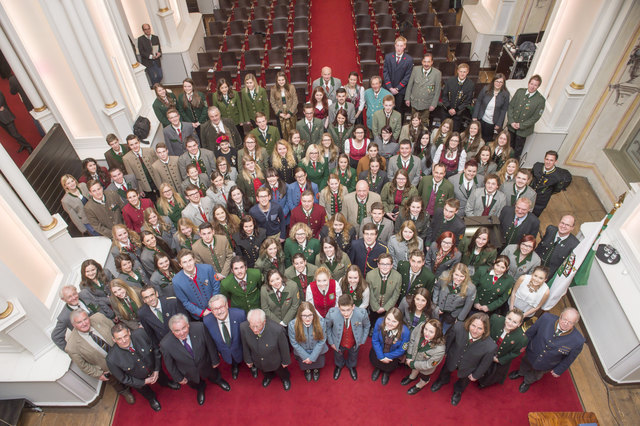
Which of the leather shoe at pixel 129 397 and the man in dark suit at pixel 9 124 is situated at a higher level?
the man in dark suit at pixel 9 124

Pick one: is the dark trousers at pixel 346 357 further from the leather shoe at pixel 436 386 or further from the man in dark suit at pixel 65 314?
the man in dark suit at pixel 65 314

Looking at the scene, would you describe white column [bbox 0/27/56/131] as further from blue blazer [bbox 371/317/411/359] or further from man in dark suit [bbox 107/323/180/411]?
blue blazer [bbox 371/317/411/359]

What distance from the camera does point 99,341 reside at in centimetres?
382

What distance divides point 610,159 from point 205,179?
5.84 meters

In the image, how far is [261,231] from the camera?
4582 millimetres

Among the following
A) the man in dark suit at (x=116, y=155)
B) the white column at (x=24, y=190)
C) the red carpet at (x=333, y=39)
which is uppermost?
the white column at (x=24, y=190)

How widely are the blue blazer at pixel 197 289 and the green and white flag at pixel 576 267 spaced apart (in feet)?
11.5

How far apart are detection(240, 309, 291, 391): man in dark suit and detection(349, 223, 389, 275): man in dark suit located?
1163mm

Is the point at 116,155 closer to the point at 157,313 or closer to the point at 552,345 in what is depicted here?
the point at 157,313

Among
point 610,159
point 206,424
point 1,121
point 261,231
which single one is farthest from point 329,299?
point 1,121

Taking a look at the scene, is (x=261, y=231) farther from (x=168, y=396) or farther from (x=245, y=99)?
(x=245, y=99)

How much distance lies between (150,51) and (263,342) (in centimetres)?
688

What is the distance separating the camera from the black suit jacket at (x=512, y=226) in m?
4.44

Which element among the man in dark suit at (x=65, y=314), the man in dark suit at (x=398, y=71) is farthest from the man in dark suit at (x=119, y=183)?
the man in dark suit at (x=398, y=71)
